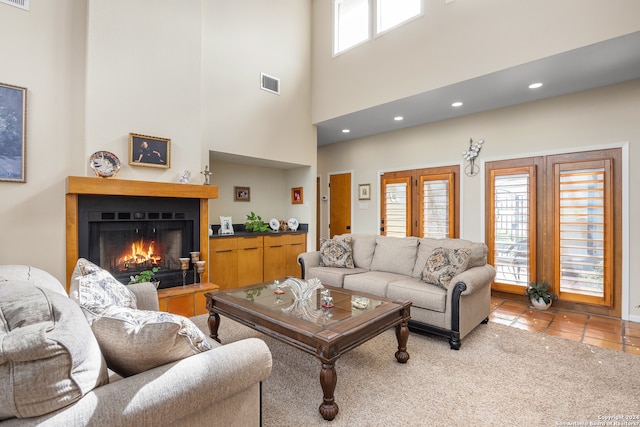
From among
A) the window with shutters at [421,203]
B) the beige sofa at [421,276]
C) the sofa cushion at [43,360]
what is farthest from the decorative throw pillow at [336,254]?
the sofa cushion at [43,360]

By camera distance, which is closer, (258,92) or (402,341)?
(402,341)

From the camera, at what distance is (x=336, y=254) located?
419 centimetres

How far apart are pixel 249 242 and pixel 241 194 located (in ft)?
3.55

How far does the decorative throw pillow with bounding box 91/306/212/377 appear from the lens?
1.14 m

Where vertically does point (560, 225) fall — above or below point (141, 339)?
above

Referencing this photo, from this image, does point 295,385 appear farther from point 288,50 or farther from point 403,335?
point 288,50

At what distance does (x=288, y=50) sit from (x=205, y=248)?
11.7 feet

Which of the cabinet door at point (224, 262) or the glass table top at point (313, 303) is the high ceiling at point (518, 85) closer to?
the cabinet door at point (224, 262)

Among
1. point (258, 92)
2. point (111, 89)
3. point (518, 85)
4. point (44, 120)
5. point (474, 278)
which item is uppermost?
point (258, 92)

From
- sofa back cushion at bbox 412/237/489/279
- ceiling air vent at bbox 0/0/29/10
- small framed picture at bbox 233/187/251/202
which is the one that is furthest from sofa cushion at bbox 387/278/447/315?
ceiling air vent at bbox 0/0/29/10

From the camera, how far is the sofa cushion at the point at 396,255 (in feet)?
12.5

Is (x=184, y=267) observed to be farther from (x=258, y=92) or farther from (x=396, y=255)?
(x=258, y=92)

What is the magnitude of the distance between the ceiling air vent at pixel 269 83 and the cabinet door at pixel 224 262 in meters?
2.46

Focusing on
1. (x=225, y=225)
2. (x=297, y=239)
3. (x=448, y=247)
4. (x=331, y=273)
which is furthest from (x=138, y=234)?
(x=448, y=247)
